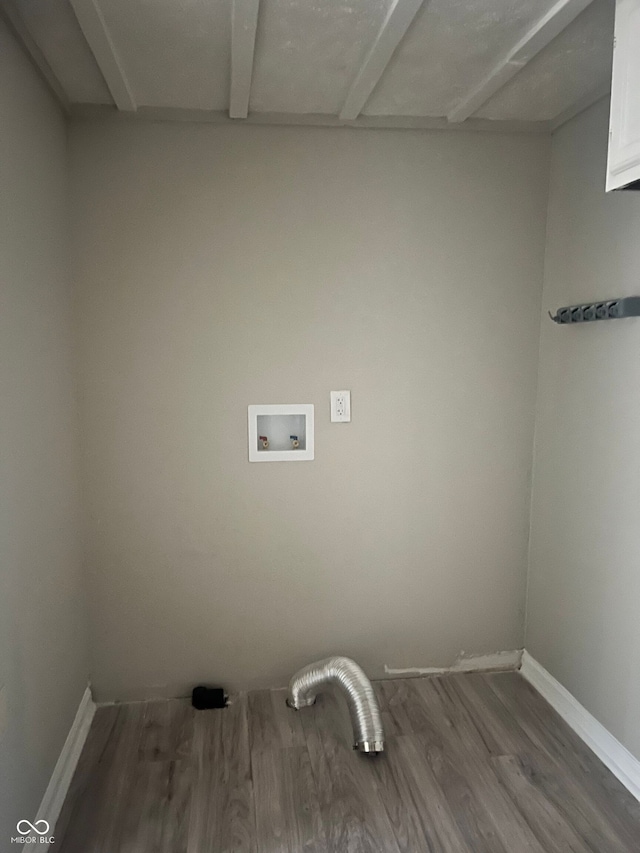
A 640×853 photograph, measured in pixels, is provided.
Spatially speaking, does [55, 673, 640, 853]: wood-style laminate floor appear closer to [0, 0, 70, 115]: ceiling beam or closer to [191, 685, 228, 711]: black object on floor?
[191, 685, 228, 711]: black object on floor

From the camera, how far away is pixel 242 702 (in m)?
2.43

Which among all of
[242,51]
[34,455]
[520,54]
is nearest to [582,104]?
[520,54]

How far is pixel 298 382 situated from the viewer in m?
2.36

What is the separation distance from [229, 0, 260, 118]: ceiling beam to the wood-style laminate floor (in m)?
2.24

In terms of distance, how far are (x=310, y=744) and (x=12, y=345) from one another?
167 centimetres

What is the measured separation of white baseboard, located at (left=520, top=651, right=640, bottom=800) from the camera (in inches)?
77.0

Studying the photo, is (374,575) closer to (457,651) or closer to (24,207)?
(457,651)

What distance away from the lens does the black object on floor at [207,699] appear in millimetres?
2377

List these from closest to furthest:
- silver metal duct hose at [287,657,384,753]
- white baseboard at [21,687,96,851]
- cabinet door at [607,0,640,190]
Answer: cabinet door at [607,0,640,190]
white baseboard at [21,687,96,851]
silver metal duct hose at [287,657,384,753]

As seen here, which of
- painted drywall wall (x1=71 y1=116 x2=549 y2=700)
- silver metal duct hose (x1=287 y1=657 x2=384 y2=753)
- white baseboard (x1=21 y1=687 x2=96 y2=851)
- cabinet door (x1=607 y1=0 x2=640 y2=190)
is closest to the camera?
cabinet door (x1=607 y1=0 x2=640 y2=190)

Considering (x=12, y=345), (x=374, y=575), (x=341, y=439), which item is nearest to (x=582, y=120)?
(x=341, y=439)

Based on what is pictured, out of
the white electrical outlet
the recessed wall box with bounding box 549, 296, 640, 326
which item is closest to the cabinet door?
the recessed wall box with bounding box 549, 296, 640, 326

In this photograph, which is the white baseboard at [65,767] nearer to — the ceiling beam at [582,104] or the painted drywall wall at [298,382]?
the painted drywall wall at [298,382]

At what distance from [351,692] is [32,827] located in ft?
3.46
